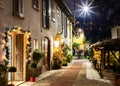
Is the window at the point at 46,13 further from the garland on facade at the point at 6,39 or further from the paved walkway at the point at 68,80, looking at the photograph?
the garland on facade at the point at 6,39

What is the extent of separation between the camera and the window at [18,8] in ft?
53.4

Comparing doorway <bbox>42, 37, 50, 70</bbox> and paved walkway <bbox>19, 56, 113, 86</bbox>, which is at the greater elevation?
doorway <bbox>42, 37, 50, 70</bbox>

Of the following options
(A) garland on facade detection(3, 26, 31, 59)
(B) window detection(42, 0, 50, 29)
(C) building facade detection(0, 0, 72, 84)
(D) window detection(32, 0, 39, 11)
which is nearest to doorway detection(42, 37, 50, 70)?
(C) building facade detection(0, 0, 72, 84)

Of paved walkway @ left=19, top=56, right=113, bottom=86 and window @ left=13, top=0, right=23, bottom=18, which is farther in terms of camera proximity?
window @ left=13, top=0, right=23, bottom=18

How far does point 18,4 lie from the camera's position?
17.1 metres

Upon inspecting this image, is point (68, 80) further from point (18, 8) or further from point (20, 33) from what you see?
point (18, 8)

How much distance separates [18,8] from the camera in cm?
1692

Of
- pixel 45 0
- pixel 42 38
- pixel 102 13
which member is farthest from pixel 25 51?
pixel 102 13

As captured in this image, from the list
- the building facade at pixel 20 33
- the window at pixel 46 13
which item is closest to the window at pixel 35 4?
the building facade at pixel 20 33

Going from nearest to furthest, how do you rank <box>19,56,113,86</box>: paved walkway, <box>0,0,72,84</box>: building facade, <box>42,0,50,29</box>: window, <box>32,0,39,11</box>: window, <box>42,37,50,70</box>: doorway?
Answer: <box>0,0,72,84</box>: building facade → <box>19,56,113,86</box>: paved walkway → <box>32,0,39,11</box>: window → <box>42,0,50,29</box>: window → <box>42,37,50,70</box>: doorway

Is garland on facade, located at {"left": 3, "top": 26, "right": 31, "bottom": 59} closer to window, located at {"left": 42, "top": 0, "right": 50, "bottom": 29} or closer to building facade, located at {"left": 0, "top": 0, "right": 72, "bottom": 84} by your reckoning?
building facade, located at {"left": 0, "top": 0, "right": 72, "bottom": 84}

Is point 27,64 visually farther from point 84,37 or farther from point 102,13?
point 84,37

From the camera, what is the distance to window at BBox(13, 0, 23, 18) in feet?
53.4

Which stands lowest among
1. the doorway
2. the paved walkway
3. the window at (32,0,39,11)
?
the paved walkway
